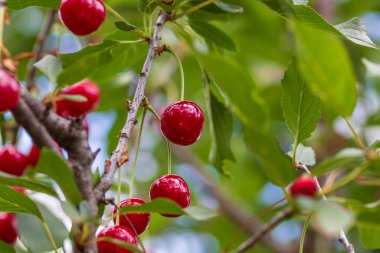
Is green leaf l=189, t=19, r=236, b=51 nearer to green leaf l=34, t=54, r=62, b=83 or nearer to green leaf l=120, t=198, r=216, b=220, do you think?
green leaf l=34, t=54, r=62, b=83

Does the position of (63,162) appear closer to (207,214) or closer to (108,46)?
(207,214)

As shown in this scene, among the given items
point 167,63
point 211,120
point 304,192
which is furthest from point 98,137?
point 304,192

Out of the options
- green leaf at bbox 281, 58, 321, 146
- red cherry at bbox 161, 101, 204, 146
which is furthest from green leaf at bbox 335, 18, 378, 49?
red cherry at bbox 161, 101, 204, 146

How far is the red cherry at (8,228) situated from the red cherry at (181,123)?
1.81 feet

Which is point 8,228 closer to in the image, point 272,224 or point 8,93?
point 8,93

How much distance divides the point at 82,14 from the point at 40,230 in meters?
0.54

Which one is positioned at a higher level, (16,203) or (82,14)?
(82,14)

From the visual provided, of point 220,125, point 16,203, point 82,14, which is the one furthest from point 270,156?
point 220,125

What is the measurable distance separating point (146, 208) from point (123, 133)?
0.19 meters

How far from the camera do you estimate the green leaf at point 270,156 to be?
3.94 feet

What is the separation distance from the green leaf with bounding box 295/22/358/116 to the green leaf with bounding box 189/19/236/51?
2.73 feet

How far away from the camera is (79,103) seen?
2.03m

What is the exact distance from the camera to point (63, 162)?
120cm

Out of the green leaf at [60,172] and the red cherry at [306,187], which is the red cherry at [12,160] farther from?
the red cherry at [306,187]
